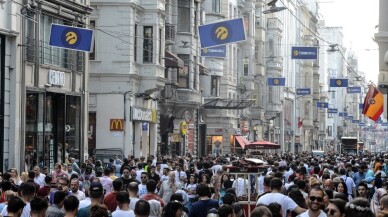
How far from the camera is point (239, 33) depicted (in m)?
31.3

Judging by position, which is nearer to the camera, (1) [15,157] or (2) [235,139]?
(1) [15,157]

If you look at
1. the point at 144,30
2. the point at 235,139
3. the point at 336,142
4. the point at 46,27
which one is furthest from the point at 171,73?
the point at 336,142

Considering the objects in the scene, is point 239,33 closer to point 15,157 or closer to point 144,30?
point 15,157

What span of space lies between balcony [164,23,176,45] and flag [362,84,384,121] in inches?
595

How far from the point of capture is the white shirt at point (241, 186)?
849 inches

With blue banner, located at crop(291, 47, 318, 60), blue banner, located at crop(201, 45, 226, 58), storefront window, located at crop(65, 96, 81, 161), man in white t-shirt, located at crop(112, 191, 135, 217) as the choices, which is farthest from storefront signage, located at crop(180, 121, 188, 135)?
man in white t-shirt, located at crop(112, 191, 135, 217)

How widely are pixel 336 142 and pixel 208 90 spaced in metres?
87.5

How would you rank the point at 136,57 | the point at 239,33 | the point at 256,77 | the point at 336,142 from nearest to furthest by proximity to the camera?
the point at 239,33, the point at 136,57, the point at 256,77, the point at 336,142

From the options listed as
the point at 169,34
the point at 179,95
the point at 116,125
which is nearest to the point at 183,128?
the point at 179,95

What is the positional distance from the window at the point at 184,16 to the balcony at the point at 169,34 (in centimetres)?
225

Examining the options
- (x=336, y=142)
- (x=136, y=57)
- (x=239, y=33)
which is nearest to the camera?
(x=239, y=33)

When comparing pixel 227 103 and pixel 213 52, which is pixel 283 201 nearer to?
pixel 213 52

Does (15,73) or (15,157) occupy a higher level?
(15,73)

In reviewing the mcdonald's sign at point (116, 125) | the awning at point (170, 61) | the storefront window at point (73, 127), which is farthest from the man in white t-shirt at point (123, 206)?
the awning at point (170, 61)
